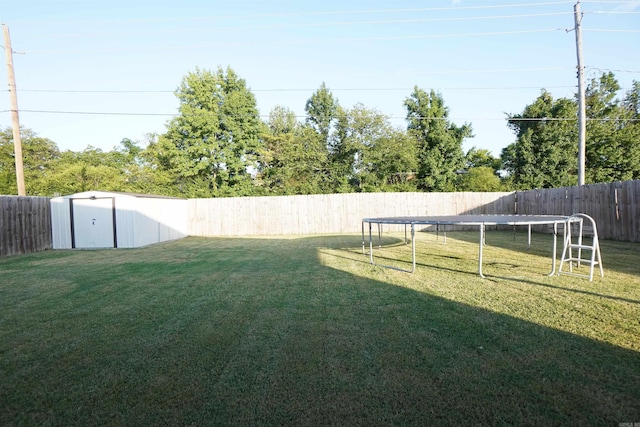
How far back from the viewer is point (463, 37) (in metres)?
12.4

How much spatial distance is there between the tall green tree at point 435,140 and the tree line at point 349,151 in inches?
2.4

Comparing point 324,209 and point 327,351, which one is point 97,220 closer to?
point 324,209

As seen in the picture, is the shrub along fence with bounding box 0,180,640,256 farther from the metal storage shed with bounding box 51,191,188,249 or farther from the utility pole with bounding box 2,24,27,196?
the utility pole with bounding box 2,24,27,196

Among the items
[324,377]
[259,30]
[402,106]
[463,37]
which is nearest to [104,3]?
[259,30]

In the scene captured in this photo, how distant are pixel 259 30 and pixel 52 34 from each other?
7.25 metres

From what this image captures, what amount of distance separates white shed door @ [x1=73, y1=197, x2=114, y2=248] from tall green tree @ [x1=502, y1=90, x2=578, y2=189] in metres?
19.8

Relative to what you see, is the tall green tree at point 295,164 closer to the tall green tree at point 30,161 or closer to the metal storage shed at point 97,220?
the metal storage shed at point 97,220

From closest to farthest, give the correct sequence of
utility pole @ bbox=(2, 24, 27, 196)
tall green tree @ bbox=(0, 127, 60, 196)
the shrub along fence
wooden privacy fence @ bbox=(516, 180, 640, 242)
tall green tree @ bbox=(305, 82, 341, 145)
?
wooden privacy fence @ bbox=(516, 180, 640, 242) → utility pole @ bbox=(2, 24, 27, 196) → the shrub along fence → tall green tree @ bbox=(0, 127, 60, 196) → tall green tree @ bbox=(305, 82, 341, 145)

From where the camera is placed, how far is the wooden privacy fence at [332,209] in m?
13.1

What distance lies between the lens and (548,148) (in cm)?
1812

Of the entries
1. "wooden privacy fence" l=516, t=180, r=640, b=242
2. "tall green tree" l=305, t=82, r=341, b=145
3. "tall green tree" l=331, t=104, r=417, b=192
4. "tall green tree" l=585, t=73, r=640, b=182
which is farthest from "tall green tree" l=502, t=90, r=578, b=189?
"tall green tree" l=305, t=82, r=341, b=145

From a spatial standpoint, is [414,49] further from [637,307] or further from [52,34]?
[52,34]

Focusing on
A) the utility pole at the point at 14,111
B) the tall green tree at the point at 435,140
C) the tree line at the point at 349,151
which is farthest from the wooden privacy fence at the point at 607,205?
the utility pole at the point at 14,111

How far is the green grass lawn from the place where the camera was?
156 centimetres
